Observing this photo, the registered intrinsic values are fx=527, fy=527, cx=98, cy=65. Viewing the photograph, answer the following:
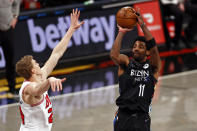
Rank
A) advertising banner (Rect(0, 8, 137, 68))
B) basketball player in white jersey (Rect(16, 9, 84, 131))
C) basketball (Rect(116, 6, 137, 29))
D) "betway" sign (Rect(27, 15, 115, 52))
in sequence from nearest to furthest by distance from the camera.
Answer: basketball player in white jersey (Rect(16, 9, 84, 131)) → basketball (Rect(116, 6, 137, 29)) → advertising banner (Rect(0, 8, 137, 68)) → "betway" sign (Rect(27, 15, 115, 52))

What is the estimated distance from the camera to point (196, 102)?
10.4 metres

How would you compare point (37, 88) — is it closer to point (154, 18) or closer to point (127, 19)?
point (127, 19)

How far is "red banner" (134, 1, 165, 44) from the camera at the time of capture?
46.9 ft

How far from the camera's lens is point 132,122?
635 cm

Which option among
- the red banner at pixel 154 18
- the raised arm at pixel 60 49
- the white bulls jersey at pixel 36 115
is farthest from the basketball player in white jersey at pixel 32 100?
the red banner at pixel 154 18

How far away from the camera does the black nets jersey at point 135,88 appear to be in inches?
252

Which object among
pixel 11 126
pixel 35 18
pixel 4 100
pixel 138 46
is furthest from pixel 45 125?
pixel 35 18

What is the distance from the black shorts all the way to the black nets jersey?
0.07 m

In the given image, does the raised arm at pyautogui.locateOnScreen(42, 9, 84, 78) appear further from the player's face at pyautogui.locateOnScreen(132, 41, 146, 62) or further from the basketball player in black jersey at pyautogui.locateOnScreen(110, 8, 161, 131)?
the player's face at pyautogui.locateOnScreen(132, 41, 146, 62)

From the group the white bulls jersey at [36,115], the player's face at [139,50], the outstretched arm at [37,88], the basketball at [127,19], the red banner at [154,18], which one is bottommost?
the red banner at [154,18]

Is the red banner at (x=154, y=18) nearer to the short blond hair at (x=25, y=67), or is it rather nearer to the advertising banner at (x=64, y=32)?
the advertising banner at (x=64, y=32)

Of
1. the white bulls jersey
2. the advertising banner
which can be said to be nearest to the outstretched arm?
the white bulls jersey

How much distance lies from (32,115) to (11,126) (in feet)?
10.3

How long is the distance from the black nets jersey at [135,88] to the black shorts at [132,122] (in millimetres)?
75
